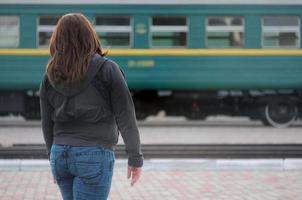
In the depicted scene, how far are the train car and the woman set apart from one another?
43.0 ft

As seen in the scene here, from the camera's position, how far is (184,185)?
8078 mm

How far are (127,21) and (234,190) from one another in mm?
9598

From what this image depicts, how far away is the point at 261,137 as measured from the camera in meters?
14.8

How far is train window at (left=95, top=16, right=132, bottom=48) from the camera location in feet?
55.0

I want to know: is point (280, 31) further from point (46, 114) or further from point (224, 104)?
point (46, 114)

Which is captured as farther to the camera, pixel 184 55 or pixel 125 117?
pixel 184 55

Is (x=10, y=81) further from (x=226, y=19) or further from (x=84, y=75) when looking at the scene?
(x=84, y=75)

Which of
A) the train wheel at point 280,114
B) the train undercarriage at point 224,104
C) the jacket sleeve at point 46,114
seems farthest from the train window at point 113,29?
the jacket sleeve at point 46,114

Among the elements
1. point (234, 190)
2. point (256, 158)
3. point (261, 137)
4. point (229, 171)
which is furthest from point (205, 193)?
point (261, 137)

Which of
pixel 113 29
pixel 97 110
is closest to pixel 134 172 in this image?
pixel 97 110

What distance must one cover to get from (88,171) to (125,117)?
0.34 m

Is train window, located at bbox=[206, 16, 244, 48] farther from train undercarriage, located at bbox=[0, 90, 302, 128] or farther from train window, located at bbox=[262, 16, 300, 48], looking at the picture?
train undercarriage, located at bbox=[0, 90, 302, 128]

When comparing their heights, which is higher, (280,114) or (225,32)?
(225,32)

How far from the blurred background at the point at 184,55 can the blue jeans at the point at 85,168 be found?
12.5 metres
